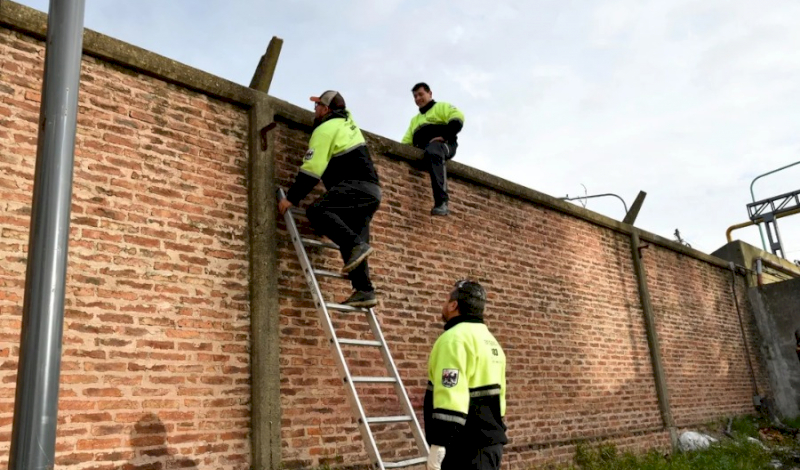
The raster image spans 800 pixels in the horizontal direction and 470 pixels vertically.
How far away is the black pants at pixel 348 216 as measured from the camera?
5082 mm

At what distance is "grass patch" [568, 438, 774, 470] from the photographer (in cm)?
775

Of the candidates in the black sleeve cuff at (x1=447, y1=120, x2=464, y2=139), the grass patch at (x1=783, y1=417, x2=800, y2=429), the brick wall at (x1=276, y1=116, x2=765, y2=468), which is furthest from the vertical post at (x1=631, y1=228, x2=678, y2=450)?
the black sleeve cuff at (x1=447, y1=120, x2=464, y2=139)

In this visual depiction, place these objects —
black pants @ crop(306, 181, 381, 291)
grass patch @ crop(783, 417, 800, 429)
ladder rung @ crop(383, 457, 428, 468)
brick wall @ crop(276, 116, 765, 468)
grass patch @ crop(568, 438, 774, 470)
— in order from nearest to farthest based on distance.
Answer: ladder rung @ crop(383, 457, 428, 468), black pants @ crop(306, 181, 381, 291), brick wall @ crop(276, 116, 765, 468), grass patch @ crop(568, 438, 774, 470), grass patch @ crop(783, 417, 800, 429)

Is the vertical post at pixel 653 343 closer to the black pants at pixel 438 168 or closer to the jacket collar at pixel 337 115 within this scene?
the black pants at pixel 438 168

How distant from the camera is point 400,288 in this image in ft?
20.8

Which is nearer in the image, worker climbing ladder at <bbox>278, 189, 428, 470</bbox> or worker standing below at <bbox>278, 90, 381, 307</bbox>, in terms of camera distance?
worker climbing ladder at <bbox>278, 189, 428, 470</bbox>

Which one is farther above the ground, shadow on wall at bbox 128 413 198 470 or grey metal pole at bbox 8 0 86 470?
grey metal pole at bbox 8 0 86 470

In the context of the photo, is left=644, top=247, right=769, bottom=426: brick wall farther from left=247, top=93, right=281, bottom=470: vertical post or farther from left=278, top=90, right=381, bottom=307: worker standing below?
left=247, top=93, right=281, bottom=470: vertical post

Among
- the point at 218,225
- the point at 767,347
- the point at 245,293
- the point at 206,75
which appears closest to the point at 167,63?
the point at 206,75

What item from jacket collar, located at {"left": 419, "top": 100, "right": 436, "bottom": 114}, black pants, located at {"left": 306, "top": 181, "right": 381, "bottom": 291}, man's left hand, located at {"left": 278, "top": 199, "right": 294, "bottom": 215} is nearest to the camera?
black pants, located at {"left": 306, "top": 181, "right": 381, "bottom": 291}

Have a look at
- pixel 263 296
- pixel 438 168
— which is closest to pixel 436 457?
pixel 263 296

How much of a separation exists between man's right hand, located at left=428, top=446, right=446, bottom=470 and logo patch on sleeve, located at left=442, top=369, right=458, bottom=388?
0.33 m

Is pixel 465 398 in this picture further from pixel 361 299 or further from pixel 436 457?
pixel 361 299

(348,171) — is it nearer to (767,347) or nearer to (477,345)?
(477,345)
